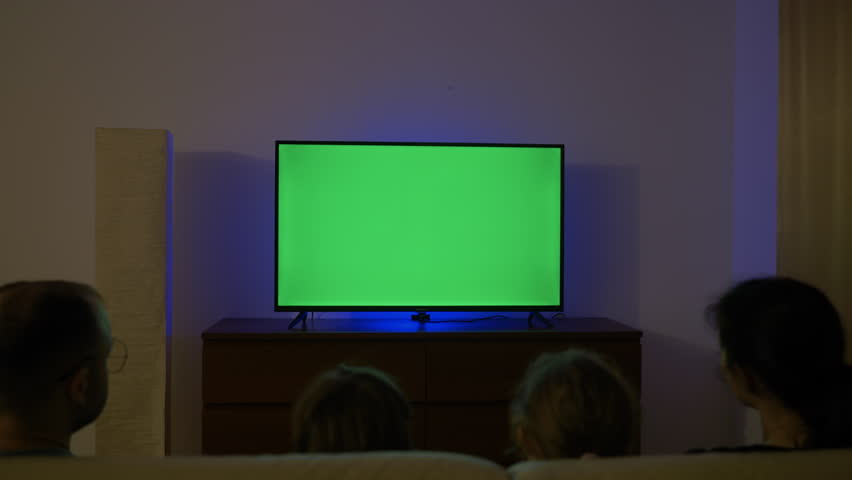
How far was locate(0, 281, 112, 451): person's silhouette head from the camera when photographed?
1210 mm

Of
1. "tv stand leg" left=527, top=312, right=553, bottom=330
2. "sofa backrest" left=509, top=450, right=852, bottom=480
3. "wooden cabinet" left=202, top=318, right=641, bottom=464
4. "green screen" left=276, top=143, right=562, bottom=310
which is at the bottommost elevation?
"wooden cabinet" left=202, top=318, right=641, bottom=464

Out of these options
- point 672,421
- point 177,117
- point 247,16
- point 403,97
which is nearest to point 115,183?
point 177,117

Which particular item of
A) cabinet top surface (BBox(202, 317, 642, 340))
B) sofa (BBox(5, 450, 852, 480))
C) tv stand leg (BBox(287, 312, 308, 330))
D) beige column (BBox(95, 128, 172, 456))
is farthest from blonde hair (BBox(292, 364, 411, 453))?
beige column (BBox(95, 128, 172, 456))

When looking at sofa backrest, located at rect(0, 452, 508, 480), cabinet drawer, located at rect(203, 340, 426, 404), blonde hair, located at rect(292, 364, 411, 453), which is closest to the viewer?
sofa backrest, located at rect(0, 452, 508, 480)

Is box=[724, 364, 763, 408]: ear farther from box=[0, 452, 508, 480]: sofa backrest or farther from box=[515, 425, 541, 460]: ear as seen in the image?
box=[0, 452, 508, 480]: sofa backrest

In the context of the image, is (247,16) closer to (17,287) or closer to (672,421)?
(17,287)

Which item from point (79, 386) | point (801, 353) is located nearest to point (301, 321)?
point (79, 386)

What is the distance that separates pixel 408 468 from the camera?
96 centimetres

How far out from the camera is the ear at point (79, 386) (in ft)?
4.14

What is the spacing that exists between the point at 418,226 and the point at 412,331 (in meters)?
0.53

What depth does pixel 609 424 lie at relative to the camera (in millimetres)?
1245

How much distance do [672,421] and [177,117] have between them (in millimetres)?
2992

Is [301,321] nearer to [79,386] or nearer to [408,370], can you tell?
[408,370]

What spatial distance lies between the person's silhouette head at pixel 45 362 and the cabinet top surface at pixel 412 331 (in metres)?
1.75
